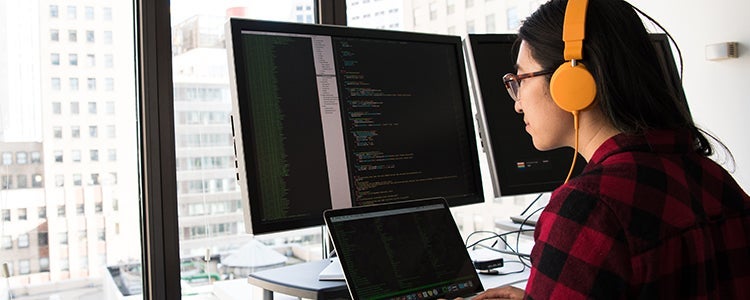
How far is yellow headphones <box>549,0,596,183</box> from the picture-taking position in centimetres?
91

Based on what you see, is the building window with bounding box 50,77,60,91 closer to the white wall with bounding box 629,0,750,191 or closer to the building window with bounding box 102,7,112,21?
the building window with bounding box 102,7,112,21

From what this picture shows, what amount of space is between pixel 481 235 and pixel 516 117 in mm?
842

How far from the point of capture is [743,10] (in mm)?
2350

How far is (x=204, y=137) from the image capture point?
1.92m

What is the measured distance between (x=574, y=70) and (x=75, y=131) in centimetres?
133

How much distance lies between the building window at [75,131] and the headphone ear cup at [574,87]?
130 centimetres

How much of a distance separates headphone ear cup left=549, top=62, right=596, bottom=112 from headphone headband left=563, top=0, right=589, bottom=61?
0.06 feet

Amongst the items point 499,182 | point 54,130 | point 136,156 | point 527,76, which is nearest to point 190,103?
point 136,156

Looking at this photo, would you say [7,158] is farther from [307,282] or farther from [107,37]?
[307,282]

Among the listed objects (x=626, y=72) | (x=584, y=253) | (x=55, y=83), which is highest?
(x=55, y=83)

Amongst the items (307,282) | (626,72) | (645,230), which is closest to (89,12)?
(307,282)

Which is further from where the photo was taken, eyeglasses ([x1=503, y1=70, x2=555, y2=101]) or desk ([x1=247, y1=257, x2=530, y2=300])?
desk ([x1=247, y1=257, x2=530, y2=300])

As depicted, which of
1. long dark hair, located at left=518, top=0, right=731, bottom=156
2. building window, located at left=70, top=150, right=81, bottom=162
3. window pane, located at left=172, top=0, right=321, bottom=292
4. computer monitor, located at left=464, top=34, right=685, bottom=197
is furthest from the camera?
window pane, located at left=172, top=0, right=321, bottom=292

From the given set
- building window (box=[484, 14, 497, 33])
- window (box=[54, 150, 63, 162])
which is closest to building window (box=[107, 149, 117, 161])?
window (box=[54, 150, 63, 162])
